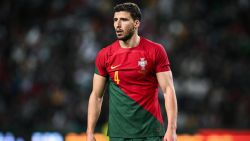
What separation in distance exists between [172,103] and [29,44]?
10.2 meters

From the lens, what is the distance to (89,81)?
1545 cm

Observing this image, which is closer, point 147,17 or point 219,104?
point 219,104

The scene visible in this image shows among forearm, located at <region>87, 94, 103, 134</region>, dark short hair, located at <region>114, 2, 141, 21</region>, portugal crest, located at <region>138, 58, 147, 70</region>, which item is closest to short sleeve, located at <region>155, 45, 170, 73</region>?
portugal crest, located at <region>138, 58, 147, 70</region>

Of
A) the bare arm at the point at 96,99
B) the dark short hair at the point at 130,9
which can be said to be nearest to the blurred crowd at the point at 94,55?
the bare arm at the point at 96,99

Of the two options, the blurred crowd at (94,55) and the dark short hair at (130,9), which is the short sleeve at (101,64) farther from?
the blurred crowd at (94,55)

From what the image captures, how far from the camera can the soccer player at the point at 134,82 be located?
7.35 m

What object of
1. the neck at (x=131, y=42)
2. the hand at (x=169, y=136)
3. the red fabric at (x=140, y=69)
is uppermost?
the neck at (x=131, y=42)

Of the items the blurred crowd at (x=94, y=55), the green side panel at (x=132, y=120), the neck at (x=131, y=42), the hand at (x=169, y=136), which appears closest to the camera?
the hand at (x=169, y=136)

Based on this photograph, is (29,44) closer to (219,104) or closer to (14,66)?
(14,66)

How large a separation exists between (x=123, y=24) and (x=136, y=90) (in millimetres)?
670

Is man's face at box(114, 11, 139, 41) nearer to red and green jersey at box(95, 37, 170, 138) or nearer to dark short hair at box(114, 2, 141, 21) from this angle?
dark short hair at box(114, 2, 141, 21)

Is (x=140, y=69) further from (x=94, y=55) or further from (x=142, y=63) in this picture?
(x=94, y=55)

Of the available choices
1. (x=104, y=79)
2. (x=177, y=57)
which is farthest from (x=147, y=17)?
(x=104, y=79)

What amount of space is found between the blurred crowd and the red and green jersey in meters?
6.30
